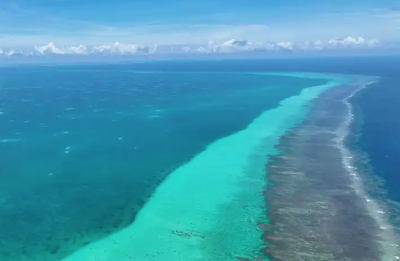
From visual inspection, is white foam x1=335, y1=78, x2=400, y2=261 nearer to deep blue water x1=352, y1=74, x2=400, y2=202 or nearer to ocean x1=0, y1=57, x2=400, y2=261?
ocean x1=0, y1=57, x2=400, y2=261

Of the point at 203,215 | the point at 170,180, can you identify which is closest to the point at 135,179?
the point at 170,180

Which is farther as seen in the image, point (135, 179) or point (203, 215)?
point (135, 179)

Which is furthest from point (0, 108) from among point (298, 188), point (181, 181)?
point (298, 188)

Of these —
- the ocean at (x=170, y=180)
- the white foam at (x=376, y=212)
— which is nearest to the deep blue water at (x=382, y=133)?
the ocean at (x=170, y=180)

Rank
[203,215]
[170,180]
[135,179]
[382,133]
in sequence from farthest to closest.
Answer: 1. [382,133]
2. [135,179]
3. [170,180]
4. [203,215]

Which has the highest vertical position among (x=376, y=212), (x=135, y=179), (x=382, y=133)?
(x=382, y=133)

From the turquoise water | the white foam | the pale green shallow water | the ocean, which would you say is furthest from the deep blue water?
the pale green shallow water

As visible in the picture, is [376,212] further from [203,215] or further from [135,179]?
[135,179]
